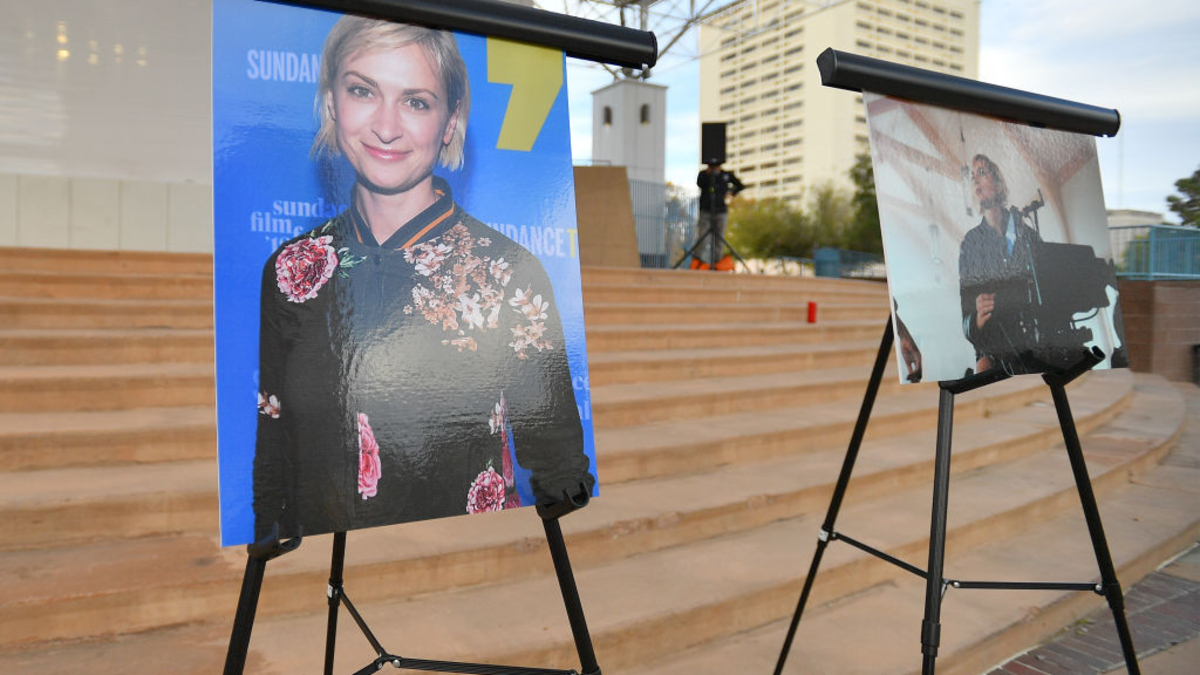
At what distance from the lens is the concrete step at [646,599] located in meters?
2.25

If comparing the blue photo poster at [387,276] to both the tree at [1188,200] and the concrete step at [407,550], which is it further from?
the tree at [1188,200]

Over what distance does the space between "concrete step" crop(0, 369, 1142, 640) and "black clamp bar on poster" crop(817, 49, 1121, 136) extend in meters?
1.96

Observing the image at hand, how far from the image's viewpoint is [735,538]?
11.2 feet

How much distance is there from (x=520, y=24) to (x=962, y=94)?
125 cm

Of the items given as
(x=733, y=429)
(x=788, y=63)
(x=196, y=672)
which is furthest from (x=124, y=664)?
(x=788, y=63)

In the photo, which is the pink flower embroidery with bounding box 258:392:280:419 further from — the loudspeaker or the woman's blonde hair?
the loudspeaker

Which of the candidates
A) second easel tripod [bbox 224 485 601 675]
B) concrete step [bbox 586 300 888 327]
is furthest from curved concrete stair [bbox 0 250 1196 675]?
second easel tripod [bbox 224 485 601 675]

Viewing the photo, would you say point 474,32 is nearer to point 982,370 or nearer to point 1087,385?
point 982,370

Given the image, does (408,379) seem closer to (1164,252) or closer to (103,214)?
(103,214)

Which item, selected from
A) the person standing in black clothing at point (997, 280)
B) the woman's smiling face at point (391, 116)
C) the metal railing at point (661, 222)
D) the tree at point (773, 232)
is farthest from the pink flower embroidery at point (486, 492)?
the tree at point (773, 232)

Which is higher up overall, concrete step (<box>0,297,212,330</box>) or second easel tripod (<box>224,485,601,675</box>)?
concrete step (<box>0,297,212,330</box>)

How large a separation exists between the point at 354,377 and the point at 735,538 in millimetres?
2486

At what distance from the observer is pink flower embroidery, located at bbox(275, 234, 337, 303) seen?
1.29 meters

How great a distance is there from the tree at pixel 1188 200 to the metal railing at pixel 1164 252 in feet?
23.7
